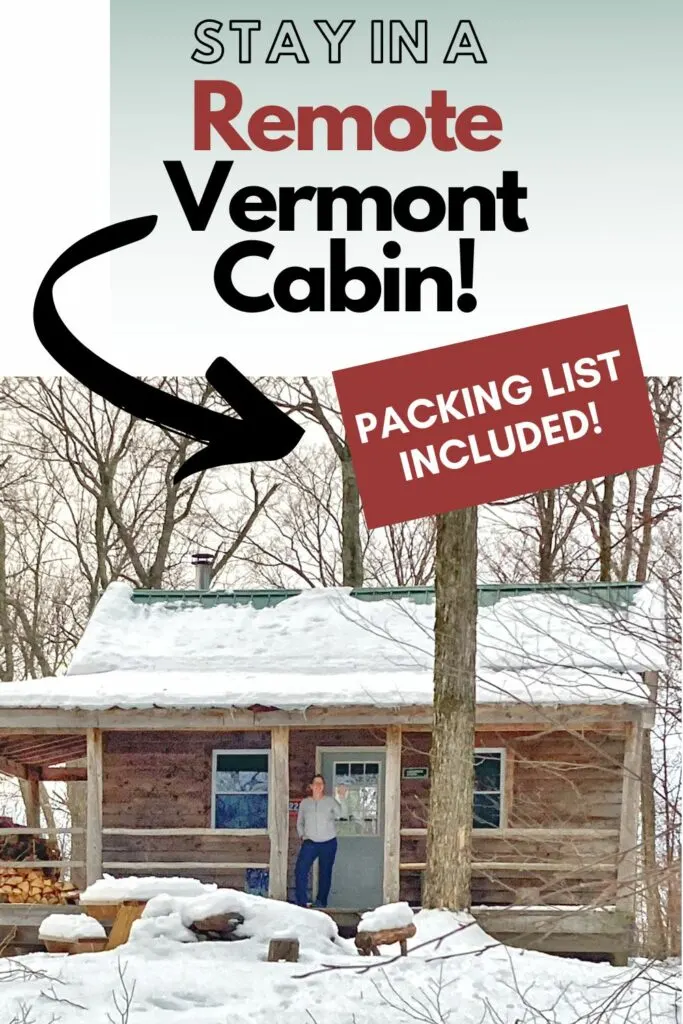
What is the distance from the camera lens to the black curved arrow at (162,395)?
6668mm

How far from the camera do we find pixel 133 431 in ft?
70.0

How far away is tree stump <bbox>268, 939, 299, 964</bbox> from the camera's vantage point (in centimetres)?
909

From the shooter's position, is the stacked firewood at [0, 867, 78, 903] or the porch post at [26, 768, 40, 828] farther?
the porch post at [26, 768, 40, 828]

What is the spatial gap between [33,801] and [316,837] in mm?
4599

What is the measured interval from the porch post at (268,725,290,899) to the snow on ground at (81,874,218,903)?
1549mm

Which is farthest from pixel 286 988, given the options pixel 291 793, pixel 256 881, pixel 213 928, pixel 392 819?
pixel 291 793

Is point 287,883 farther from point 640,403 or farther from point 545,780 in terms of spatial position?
point 640,403

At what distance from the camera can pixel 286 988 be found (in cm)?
867

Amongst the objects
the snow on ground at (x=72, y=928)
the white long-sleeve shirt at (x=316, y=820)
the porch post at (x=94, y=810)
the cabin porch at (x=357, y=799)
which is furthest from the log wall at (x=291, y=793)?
the snow on ground at (x=72, y=928)

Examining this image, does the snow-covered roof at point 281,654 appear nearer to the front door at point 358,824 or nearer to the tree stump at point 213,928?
the front door at point 358,824

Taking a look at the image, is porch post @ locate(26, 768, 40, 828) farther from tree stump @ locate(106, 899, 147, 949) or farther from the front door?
tree stump @ locate(106, 899, 147, 949)

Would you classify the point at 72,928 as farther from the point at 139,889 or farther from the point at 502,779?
the point at 502,779

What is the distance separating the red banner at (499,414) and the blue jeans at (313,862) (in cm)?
691

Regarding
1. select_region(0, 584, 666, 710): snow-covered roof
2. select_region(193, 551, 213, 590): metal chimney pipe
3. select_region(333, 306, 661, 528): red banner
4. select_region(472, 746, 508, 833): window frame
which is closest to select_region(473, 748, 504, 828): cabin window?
select_region(472, 746, 508, 833): window frame
